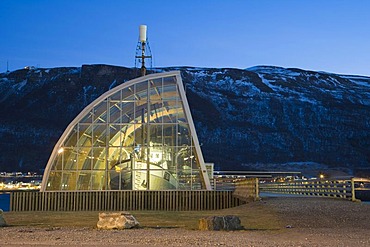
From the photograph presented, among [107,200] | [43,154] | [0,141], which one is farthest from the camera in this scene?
[0,141]

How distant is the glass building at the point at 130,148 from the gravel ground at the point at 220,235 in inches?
558

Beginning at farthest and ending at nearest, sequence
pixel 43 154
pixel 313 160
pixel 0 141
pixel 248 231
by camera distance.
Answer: pixel 0 141 < pixel 43 154 < pixel 313 160 < pixel 248 231

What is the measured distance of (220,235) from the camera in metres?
14.4

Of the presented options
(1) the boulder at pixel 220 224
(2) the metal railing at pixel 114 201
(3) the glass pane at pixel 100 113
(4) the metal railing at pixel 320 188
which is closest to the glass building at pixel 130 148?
(3) the glass pane at pixel 100 113

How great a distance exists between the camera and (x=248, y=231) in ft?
51.2

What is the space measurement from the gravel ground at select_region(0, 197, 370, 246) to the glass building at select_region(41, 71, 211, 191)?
14166mm

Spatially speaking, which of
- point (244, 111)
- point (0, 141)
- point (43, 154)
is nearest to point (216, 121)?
point (244, 111)

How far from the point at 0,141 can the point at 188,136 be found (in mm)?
161436

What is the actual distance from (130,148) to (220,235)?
18844 millimetres

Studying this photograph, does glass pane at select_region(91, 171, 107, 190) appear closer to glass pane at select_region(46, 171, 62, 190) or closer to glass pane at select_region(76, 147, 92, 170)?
glass pane at select_region(76, 147, 92, 170)

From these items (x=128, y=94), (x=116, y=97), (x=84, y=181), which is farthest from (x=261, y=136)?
(x=84, y=181)

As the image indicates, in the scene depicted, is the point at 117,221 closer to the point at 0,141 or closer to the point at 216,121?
the point at 216,121

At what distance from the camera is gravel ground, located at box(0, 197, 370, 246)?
12.8m

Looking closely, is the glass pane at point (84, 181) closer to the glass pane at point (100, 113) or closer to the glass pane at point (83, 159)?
the glass pane at point (83, 159)
